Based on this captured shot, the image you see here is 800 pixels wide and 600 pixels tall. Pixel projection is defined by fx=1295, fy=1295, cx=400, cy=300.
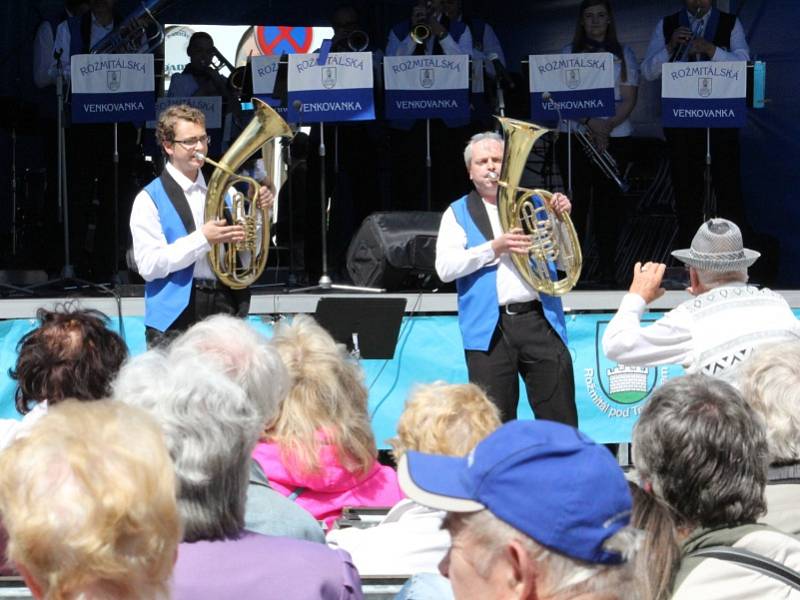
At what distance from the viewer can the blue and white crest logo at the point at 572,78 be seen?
8.70 m

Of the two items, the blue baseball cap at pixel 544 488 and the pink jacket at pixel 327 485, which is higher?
the blue baseball cap at pixel 544 488

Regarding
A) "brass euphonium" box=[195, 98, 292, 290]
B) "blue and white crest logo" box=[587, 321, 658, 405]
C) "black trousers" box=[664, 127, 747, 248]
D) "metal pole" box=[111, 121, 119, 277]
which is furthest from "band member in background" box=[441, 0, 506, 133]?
"brass euphonium" box=[195, 98, 292, 290]

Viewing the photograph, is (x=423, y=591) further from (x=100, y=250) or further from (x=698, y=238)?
(x=100, y=250)

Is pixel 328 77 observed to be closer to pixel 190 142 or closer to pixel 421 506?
pixel 190 142

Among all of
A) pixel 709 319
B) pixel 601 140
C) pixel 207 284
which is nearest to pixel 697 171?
pixel 601 140

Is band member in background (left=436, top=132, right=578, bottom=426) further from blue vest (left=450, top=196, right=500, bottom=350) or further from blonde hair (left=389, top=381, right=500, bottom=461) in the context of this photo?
blonde hair (left=389, top=381, right=500, bottom=461)

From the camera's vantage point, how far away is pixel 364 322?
675cm

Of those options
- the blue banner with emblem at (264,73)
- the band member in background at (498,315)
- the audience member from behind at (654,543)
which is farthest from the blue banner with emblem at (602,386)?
the audience member from behind at (654,543)

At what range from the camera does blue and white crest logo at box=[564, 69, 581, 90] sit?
8695mm

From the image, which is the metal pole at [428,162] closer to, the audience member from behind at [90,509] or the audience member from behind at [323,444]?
the audience member from behind at [323,444]

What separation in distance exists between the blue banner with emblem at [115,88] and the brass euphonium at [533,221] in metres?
3.56

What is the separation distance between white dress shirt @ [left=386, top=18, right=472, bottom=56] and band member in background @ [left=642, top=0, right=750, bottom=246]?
131 cm

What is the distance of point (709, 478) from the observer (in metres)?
2.65

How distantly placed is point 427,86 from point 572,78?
0.99m
